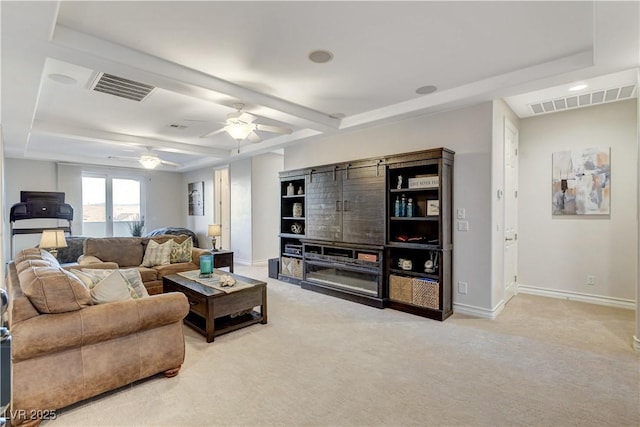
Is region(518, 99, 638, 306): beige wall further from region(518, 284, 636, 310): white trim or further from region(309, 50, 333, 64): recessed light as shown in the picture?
region(309, 50, 333, 64): recessed light

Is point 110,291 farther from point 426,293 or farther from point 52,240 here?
point 426,293

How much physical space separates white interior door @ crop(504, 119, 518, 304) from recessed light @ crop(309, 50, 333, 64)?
99.0 inches

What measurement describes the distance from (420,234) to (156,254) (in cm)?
380

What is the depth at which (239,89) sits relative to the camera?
348 centimetres

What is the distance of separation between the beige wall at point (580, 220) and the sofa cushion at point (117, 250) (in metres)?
5.76

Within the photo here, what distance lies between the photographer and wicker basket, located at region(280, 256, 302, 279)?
5.43 metres

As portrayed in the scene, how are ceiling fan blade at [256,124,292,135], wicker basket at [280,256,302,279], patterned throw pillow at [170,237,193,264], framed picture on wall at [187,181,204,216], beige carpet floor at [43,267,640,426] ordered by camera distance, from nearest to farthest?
beige carpet floor at [43,267,640,426], ceiling fan blade at [256,124,292,135], patterned throw pillow at [170,237,193,264], wicker basket at [280,256,302,279], framed picture on wall at [187,181,204,216]

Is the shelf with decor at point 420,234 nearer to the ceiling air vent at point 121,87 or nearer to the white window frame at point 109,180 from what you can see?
the ceiling air vent at point 121,87

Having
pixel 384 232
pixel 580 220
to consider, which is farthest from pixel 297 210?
pixel 580 220

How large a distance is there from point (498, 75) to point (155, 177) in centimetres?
889

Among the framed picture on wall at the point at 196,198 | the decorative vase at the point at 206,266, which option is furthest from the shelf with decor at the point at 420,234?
the framed picture on wall at the point at 196,198

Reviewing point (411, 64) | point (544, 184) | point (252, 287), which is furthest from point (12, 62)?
point (544, 184)

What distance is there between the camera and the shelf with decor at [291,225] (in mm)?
5488

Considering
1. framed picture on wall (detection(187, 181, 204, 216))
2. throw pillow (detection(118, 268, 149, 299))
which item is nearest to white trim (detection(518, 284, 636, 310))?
throw pillow (detection(118, 268, 149, 299))
